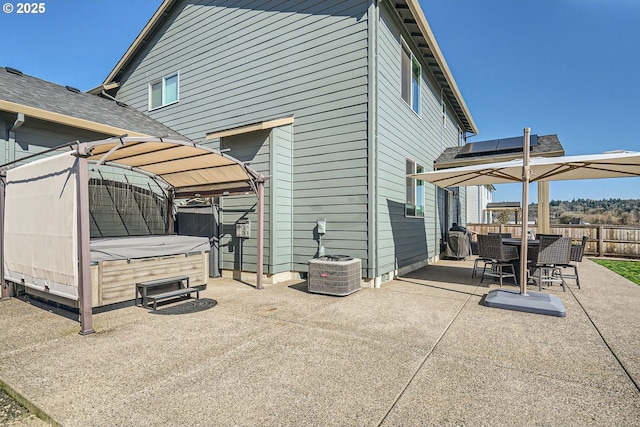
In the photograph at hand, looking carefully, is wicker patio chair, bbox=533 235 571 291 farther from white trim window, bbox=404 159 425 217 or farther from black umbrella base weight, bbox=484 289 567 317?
white trim window, bbox=404 159 425 217

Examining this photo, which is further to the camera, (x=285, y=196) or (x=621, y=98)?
(x=621, y=98)

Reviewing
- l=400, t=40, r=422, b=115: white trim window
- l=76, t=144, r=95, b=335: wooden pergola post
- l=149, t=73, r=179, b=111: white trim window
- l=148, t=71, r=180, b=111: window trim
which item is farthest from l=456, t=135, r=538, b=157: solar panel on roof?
l=76, t=144, r=95, b=335: wooden pergola post

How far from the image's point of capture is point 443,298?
5266mm

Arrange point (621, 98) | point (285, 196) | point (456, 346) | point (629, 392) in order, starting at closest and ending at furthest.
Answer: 1. point (629, 392)
2. point (456, 346)
3. point (285, 196)
4. point (621, 98)

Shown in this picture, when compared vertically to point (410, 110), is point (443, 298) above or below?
below

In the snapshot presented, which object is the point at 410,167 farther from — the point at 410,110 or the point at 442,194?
the point at 442,194

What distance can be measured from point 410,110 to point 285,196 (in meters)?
3.65

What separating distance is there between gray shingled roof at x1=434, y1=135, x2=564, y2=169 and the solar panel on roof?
0.34ft

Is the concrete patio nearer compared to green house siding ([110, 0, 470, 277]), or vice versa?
the concrete patio

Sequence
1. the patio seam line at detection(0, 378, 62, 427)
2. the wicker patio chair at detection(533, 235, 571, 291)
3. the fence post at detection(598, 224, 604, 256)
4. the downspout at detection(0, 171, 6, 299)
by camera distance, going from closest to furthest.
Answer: the patio seam line at detection(0, 378, 62, 427) → the downspout at detection(0, 171, 6, 299) → the wicker patio chair at detection(533, 235, 571, 291) → the fence post at detection(598, 224, 604, 256)

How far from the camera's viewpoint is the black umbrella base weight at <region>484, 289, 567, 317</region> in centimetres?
430

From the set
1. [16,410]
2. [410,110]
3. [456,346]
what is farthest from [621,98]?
[16,410]

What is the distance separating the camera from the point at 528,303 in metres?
4.54

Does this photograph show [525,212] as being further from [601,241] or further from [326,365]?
[601,241]
